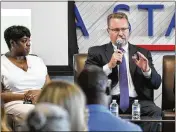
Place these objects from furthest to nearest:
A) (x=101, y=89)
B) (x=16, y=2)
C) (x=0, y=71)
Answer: (x=16, y=2)
(x=0, y=71)
(x=101, y=89)

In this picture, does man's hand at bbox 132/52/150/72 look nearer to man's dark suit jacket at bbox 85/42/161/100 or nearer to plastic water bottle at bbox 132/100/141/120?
man's dark suit jacket at bbox 85/42/161/100

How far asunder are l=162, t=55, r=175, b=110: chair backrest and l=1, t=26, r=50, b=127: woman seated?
1.06 meters

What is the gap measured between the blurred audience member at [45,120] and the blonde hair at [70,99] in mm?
112

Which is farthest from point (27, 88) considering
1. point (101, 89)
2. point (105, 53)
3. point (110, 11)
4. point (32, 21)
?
point (101, 89)

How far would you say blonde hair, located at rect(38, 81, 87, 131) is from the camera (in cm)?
123

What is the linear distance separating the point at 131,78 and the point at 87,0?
46.8 inches

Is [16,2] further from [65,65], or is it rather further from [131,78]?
[131,78]

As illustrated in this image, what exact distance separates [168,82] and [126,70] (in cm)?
44

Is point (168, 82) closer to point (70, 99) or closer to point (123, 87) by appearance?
point (123, 87)

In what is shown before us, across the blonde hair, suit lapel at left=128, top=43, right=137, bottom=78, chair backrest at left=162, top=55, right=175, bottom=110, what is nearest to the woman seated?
suit lapel at left=128, top=43, right=137, bottom=78

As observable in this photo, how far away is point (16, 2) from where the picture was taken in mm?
4398

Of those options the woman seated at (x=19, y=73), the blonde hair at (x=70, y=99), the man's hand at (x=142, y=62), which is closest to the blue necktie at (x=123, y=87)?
the man's hand at (x=142, y=62)

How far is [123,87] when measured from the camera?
11.6ft

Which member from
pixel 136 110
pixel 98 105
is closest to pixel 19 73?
pixel 136 110
